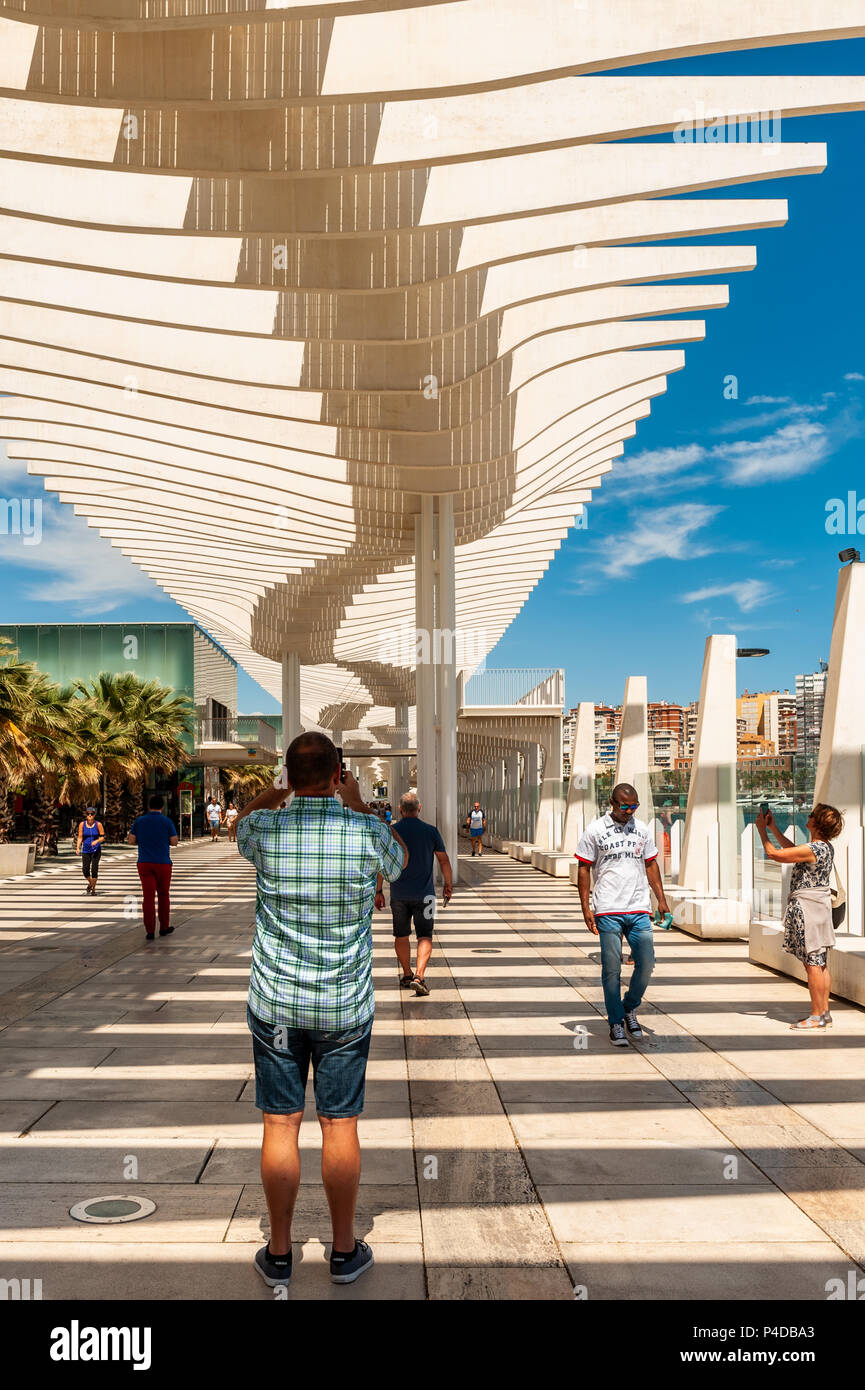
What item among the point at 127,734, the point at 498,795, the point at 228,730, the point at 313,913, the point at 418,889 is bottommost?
the point at 498,795

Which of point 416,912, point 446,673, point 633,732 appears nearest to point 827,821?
point 416,912

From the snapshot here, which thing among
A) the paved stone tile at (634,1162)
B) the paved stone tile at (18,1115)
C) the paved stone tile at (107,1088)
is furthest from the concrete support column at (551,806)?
the paved stone tile at (634,1162)

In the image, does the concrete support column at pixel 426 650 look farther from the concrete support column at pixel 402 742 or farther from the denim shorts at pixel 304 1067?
the concrete support column at pixel 402 742

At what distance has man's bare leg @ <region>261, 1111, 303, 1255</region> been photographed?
151 inches

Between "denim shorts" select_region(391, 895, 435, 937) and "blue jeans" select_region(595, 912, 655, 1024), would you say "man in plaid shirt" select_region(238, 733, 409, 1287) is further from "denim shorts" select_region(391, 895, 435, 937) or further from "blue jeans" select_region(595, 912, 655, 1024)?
"denim shorts" select_region(391, 895, 435, 937)

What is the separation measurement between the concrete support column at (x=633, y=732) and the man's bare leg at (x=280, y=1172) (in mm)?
15449

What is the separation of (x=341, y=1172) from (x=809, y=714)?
8.91 meters

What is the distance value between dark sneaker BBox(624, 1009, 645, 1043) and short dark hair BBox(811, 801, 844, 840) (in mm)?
1904

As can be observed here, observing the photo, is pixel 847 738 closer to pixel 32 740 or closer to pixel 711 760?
pixel 711 760

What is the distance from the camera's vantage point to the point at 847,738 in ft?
33.9

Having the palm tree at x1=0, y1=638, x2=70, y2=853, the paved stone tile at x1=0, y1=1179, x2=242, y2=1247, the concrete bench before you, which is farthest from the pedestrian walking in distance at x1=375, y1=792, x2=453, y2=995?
the palm tree at x1=0, y1=638, x2=70, y2=853

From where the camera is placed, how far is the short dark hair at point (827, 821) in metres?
8.25

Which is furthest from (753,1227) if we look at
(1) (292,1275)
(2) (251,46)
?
(2) (251,46)
